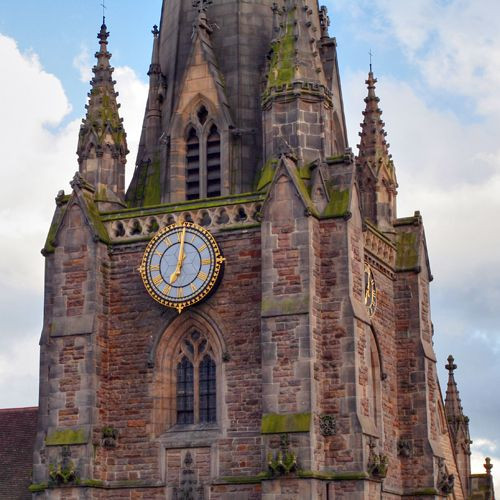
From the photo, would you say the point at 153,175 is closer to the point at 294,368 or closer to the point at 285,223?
the point at 285,223

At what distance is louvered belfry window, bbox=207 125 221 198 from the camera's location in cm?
4050

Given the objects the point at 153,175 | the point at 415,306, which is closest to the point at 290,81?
the point at 153,175

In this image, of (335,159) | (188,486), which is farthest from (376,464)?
(335,159)

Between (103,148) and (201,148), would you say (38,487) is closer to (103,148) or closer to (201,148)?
(103,148)

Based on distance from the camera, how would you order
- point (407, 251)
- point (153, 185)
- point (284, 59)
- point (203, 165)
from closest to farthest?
point (284, 59) → point (203, 165) → point (153, 185) → point (407, 251)

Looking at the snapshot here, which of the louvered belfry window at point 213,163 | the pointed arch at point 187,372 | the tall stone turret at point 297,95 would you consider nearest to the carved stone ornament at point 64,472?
the pointed arch at point 187,372

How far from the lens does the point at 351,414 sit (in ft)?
117

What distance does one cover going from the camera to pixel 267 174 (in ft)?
125

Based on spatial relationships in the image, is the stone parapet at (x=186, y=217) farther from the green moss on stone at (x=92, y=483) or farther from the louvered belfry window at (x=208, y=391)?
the green moss on stone at (x=92, y=483)

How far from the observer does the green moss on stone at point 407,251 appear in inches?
1689

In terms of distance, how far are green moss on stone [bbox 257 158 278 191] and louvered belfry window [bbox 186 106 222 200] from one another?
2.31m

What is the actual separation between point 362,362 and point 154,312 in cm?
595

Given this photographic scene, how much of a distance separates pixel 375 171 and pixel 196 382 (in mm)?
10384

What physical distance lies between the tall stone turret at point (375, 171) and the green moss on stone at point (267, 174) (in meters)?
6.49
